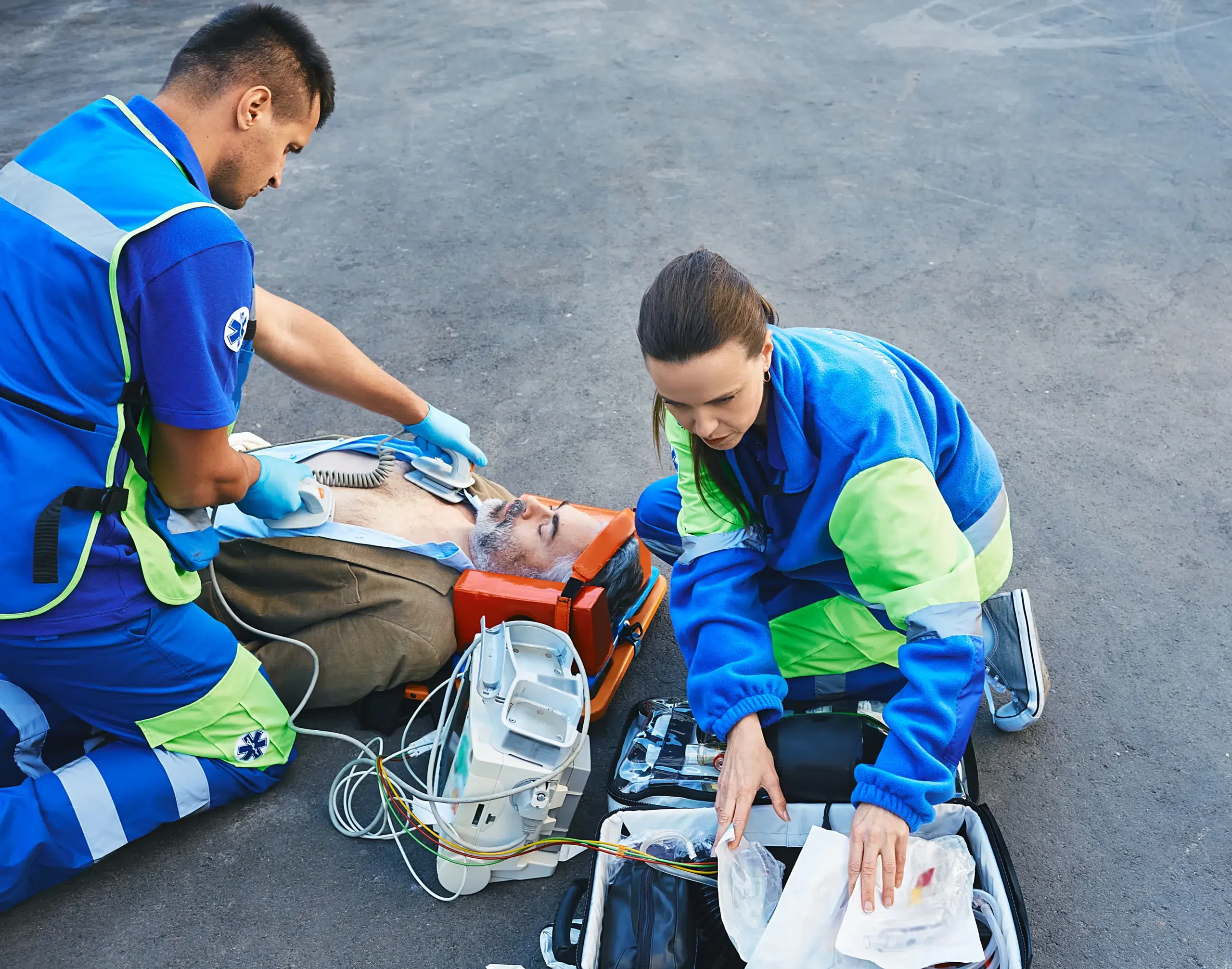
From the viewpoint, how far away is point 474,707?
216 centimetres

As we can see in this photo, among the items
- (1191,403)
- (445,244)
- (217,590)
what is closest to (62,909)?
(217,590)

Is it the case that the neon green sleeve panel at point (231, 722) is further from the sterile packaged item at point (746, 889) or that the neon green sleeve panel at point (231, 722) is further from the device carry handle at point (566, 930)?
the sterile packaged item at point (746, 889)

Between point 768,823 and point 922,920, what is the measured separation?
13.1 inches

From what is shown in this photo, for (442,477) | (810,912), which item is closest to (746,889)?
(810,912)

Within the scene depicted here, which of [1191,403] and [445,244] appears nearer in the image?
[1191,403]

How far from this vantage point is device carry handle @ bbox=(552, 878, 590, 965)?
6.41ft

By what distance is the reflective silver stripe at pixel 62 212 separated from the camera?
1.85 metres

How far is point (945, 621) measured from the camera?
180 cm

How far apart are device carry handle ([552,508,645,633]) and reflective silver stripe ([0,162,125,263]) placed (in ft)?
3.99

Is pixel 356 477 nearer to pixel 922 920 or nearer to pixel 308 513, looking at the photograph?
pixel 308 513

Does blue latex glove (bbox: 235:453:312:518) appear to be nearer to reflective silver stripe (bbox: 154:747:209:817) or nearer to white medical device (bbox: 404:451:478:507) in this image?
white medical device (bbox: 404:451:478:507)

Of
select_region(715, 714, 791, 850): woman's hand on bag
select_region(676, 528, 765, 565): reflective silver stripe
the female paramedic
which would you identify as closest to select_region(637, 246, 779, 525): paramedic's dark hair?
the female paramedic

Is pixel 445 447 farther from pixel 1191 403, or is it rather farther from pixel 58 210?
pixel 1191 403

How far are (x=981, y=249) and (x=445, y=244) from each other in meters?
2.39
